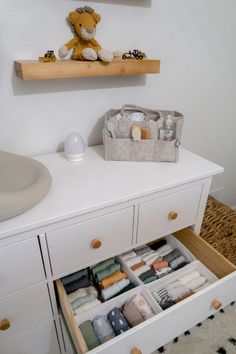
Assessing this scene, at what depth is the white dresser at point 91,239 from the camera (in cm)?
73

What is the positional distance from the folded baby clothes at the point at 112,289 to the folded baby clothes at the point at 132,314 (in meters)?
0.07

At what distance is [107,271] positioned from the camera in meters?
1.01

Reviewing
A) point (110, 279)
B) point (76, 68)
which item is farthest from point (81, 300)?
point (76, 68)

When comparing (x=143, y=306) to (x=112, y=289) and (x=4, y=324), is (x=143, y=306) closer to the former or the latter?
(x=112, y=289)

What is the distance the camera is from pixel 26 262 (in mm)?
738

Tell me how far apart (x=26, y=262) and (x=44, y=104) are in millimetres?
608

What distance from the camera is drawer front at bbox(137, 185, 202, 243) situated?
912 millimetres

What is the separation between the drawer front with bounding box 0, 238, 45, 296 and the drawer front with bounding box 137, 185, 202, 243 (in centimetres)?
37

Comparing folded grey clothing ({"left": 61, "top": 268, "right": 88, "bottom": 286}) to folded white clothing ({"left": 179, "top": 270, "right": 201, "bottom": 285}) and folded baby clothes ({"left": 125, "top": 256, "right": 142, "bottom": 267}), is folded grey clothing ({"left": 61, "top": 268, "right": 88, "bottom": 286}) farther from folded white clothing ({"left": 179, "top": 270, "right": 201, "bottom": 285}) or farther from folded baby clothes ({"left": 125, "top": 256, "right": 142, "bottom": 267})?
folded white clothing ({"left": 179, "top": 270, "right": 201, "bottom": 285})

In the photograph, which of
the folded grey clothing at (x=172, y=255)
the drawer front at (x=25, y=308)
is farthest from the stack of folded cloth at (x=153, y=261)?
the drawer front at (x=25, y=308)

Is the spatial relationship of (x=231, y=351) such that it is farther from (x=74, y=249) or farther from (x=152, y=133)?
(x=152, y=133)

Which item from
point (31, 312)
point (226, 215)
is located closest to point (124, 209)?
point (31, 312)

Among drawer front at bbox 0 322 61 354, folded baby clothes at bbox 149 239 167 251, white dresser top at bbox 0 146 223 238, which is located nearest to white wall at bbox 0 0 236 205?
white dresser top at bbox 0 146 223 238

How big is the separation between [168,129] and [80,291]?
720mm
